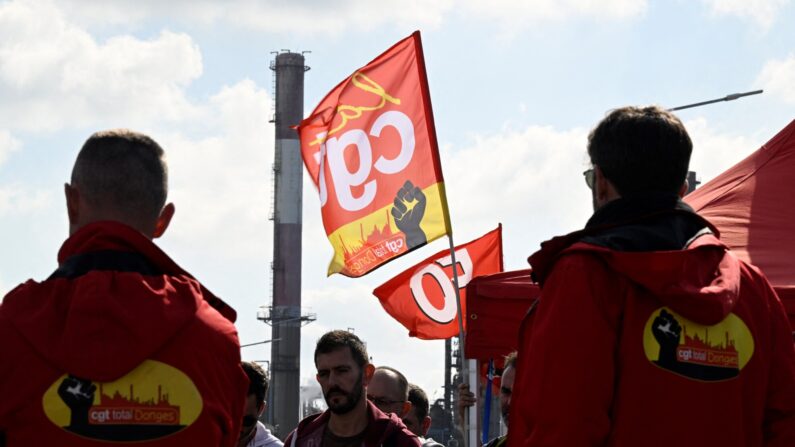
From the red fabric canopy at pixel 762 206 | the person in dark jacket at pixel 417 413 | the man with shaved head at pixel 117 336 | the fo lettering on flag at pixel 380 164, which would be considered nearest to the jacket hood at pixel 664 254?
the man with shaved head at pixel 117 336

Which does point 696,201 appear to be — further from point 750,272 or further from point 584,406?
point 584,406

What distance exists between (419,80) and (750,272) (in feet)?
20.5

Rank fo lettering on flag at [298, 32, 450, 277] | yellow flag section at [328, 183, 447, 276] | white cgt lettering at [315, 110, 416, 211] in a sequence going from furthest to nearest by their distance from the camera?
white cgt lettering at [315, 110, 416, 211], fo lettering on flag at [298, 32, 450, 277], yellow flag section at [328, 183, 447, 276]

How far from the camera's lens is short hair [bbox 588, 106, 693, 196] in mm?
3219

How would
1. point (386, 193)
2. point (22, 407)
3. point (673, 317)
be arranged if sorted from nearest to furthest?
1. point (22, 407)
2. point (673, 317)
3. point (386, 193)

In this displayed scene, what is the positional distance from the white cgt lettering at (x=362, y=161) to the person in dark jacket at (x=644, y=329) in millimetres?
5961

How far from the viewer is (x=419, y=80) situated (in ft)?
31.1

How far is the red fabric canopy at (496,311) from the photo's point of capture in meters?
7.49

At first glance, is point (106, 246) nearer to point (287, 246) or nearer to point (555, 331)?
point (555, 331)

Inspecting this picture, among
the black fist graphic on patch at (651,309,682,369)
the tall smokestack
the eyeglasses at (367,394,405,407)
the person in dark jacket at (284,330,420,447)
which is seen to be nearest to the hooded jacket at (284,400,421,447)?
the person in dark jacket at (284,330,420,447)

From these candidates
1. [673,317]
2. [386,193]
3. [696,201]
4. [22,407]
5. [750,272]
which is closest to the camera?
[22,407]

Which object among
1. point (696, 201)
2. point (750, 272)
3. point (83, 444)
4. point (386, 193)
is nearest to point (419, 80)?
point (386, 193)

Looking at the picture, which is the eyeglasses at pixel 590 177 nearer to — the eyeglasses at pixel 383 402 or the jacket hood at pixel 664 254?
the jacket hood at pixel 664 254

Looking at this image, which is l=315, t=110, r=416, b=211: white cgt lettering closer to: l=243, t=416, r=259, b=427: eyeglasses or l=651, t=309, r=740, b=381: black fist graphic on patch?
l=243, t=416, r=259, b=427: eyeglasses
